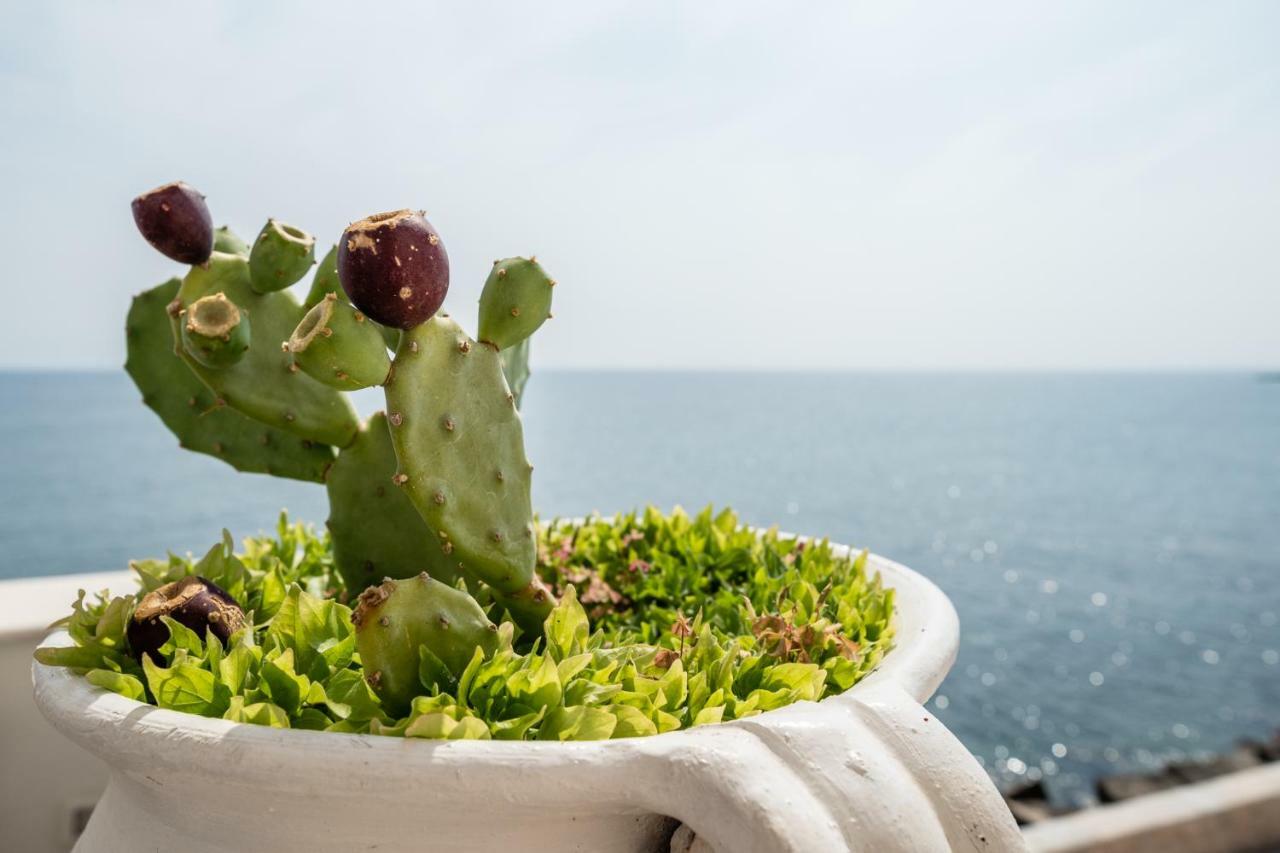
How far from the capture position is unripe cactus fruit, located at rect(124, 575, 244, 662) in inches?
43.1

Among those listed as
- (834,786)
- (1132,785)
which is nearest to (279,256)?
(834,786)

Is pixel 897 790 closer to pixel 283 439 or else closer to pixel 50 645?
pixel 50 645

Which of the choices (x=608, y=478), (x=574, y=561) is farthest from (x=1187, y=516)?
(x=574, y=561)

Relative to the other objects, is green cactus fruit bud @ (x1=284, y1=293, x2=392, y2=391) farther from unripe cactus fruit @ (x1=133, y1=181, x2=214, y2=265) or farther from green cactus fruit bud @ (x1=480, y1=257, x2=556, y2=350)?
unripe cactus fruit @ (x1=133, y1=181, x2=214, y2=265)

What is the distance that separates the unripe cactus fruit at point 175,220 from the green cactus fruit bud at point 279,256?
0.08 m

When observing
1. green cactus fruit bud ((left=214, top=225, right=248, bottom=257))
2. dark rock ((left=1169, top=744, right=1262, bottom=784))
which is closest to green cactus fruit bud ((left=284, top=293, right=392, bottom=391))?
green cactus fruit bud ((left=214, top=225, right=248, bottom=257))

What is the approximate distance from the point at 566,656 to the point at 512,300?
43 cm

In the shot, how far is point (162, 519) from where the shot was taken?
40000mm

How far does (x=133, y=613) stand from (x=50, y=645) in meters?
0.12

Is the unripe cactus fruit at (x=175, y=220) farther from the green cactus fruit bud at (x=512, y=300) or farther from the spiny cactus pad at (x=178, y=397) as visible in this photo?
the green cactus fruit bud at (x=512, y=300)

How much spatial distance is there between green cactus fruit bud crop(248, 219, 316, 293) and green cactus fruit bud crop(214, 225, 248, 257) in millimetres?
186

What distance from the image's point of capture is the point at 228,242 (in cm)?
162

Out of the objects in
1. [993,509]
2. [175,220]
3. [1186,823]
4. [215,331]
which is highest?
[175,220]

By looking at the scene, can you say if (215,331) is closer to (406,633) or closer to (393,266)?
(393,266)
